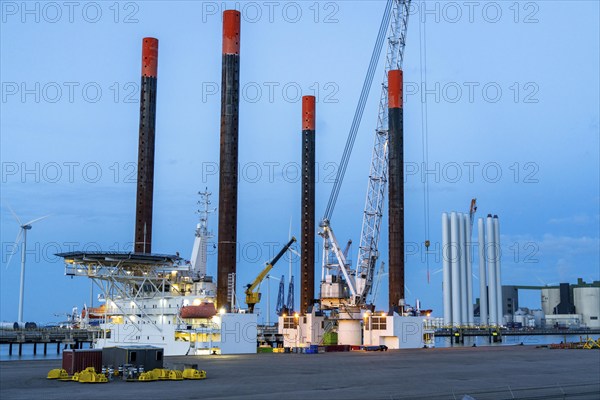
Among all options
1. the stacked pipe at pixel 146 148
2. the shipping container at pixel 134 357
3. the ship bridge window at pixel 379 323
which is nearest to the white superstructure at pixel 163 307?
the stacked pipe at pixel 146 148

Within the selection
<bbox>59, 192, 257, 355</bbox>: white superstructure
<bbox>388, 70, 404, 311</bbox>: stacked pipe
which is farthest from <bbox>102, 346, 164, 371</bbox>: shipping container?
<bbox>388, 70, 404, 311</bbox>: stacked pipe

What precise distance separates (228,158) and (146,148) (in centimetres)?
2727

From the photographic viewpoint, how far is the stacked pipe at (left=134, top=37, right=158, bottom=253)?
387ft

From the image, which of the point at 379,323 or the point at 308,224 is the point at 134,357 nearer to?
the point at 379,323

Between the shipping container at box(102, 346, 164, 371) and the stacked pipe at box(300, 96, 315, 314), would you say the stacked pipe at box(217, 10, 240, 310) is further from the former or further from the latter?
the shipping container at box(102, 346, 164, 371)

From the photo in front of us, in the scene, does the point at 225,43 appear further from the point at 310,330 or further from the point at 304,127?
the point at 310,330

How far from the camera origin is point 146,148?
4791 inches

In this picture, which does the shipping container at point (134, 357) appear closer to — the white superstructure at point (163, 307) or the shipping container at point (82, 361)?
the shipping container at point (82, 361)

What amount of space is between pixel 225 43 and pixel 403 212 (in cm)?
3970

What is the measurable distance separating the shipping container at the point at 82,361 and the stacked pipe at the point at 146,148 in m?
67.7

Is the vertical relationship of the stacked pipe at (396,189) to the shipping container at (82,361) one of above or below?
above

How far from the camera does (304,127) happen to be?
13575 centimetres

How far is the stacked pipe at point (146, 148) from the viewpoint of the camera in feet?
387

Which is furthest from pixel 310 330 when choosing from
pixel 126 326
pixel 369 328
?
pixel 126 326
